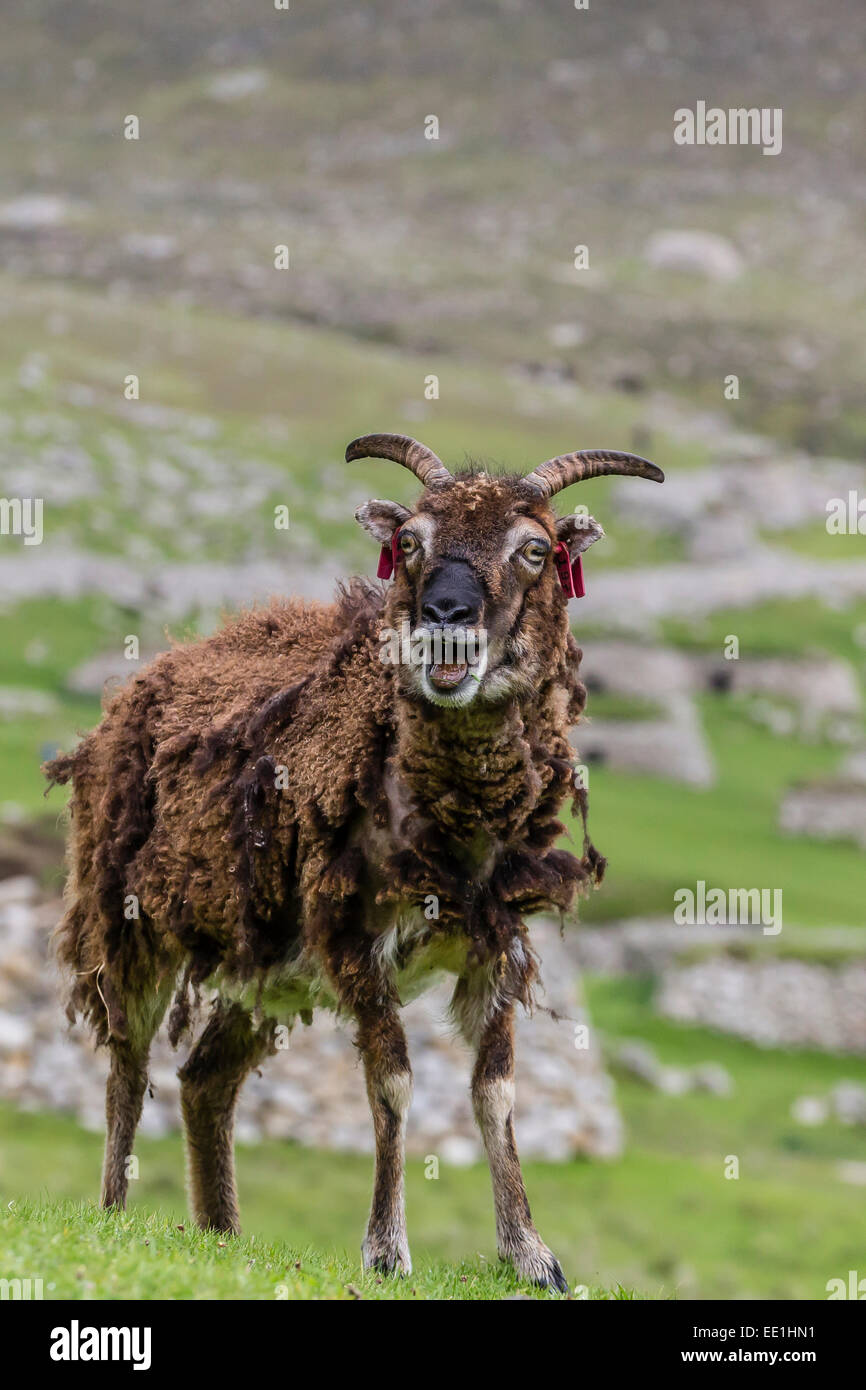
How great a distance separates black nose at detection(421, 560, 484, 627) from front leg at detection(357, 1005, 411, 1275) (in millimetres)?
2281

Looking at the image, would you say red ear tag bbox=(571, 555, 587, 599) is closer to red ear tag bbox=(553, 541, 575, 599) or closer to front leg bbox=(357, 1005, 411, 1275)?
red ear tag bbox=(553, 541, 575, 599)

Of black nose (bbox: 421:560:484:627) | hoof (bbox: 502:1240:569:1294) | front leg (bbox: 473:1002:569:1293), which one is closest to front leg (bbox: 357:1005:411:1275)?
front leg (bbox: 473:1002:569:1293)

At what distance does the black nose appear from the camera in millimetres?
9984

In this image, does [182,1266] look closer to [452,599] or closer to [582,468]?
[452,599]

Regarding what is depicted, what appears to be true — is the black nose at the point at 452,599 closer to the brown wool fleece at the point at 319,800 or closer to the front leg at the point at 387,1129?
the brown wool fleece at the point at 319,800

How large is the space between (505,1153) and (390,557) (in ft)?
11.4

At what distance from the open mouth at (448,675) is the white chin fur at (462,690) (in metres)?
0.02

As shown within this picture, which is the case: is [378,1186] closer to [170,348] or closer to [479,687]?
[479,687]

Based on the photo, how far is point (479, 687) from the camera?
1018cm

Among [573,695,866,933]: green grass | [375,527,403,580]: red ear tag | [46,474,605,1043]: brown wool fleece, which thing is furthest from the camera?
[573,695,866,933]: green grass

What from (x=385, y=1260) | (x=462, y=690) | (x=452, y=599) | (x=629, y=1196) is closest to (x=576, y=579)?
(x=452, y=599)

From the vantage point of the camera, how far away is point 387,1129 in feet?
34.2

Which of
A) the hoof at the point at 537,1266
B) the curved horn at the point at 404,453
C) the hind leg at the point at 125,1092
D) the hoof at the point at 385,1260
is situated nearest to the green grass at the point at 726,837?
the hind leg at the point at 125,1092

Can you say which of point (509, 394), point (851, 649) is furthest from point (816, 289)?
point (851, 649)
